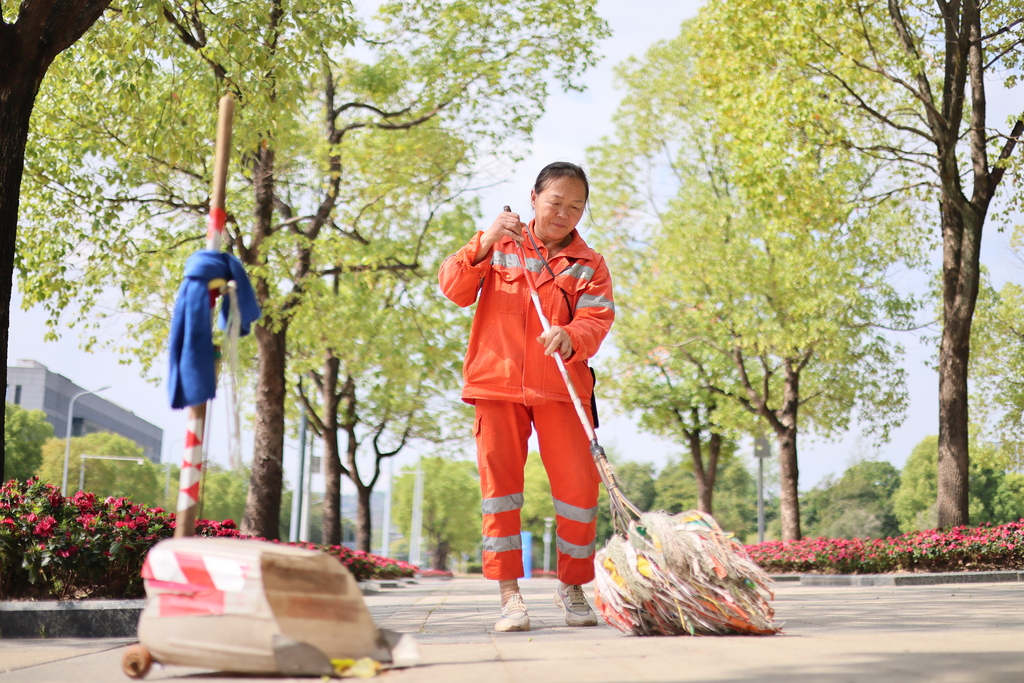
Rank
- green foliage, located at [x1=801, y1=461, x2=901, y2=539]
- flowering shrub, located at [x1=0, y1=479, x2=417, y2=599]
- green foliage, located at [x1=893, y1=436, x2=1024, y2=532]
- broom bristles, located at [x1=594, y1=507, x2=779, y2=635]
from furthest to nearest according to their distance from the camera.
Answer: green foliage, located at [x1=801, y1=461, x2=901, y2=539] → green foliage, located at [x1=893, y1=436, x2=1024, y2=532] → flowering shrub, located at [x1=0, y1=479, x2=417, y2=599] → broom bristles, located at [x1=594, y1=507, x2=779, y2=635]

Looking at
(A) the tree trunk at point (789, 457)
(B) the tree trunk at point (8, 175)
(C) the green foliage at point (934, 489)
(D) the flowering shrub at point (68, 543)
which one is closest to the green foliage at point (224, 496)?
(C) the green foliage at point (934, 489)

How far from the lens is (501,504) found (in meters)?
4.76

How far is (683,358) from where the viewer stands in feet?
84.2

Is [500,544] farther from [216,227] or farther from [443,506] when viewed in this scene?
[443,506]

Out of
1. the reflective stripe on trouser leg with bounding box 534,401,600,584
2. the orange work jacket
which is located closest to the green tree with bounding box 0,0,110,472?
the orange work jacket

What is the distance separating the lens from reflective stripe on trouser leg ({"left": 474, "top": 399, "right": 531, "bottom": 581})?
4.75 metres

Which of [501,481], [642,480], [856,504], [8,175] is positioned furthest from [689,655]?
[642,480]

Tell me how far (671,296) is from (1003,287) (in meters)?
9.30

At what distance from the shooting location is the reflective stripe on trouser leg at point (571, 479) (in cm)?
479

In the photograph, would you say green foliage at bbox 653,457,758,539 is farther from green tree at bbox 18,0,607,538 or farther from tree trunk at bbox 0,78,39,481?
tree trunk at bbox 0,78,39,481

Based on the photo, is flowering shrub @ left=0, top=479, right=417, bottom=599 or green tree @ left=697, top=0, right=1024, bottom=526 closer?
flowering shrub @ left=0, top=479, right=417, bottom=599

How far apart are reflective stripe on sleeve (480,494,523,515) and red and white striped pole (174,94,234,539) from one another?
1.92 m

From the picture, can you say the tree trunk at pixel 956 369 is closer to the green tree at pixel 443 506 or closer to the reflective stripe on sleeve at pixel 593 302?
the reflective stripe on sleeve at pixel 593 302

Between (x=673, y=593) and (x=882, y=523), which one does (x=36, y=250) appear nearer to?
(x=673, y=593)
